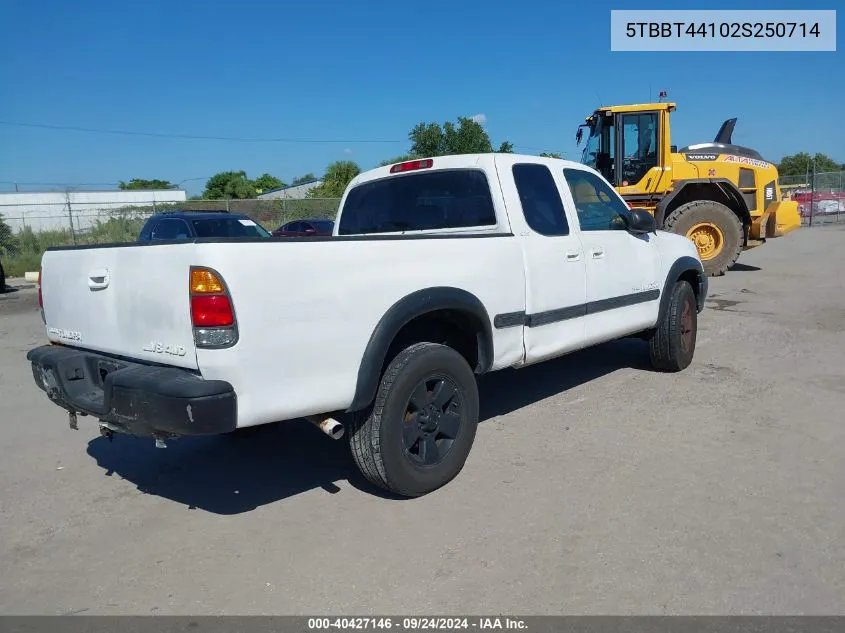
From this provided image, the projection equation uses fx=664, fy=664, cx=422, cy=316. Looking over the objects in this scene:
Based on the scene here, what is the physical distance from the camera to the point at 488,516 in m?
3.59

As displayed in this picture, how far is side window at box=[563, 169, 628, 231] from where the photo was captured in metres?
5.15

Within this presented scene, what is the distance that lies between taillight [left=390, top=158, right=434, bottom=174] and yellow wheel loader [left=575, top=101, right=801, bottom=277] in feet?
29.4

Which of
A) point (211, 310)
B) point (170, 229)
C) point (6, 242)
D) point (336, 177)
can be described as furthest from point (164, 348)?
point (336, 177)

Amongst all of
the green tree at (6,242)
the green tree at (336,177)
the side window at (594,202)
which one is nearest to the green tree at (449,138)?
the green tree at (336,177)

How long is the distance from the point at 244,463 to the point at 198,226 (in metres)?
8.22

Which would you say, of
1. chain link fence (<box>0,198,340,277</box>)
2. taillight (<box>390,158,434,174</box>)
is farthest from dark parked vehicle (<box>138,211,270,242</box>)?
taillight (<box>390,158,434,174</box>)

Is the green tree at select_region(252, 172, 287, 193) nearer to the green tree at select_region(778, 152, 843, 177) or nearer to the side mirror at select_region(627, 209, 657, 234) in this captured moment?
the green tree at select_region(778, 152, 843, 177)

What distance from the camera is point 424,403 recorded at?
12.4 ft

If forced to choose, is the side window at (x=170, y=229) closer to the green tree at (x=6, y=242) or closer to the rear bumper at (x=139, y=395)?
the rear bumper at (x=139, y=395)

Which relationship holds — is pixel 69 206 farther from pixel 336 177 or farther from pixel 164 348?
pixel 336 177

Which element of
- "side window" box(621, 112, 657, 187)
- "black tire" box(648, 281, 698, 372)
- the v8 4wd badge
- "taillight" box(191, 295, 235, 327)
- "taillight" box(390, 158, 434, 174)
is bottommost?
"black tire" box(648, 281, 698, 372)

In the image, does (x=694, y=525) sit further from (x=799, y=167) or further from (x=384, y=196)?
(x=799, y=167)

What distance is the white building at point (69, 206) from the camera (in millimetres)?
23562

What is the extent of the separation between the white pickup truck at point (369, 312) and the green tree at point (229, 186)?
64036 millimetres
